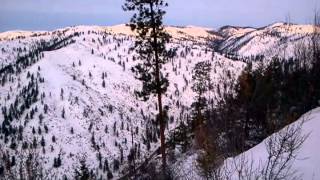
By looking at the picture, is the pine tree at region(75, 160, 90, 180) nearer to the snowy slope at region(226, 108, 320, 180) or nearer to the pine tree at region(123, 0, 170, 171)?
the pine tree at region(123, 0, 170, 171)

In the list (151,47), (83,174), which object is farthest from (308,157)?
(83,174)

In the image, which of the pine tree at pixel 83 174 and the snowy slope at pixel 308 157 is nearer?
the snowy slope at pixel 308 157

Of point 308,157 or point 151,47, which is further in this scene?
point 151,47

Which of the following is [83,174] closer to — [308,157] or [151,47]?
[151,47]

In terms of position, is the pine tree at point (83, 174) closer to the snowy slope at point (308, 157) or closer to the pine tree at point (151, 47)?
the pine tree at point (151, 47)

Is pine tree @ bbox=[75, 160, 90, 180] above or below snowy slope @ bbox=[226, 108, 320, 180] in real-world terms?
below

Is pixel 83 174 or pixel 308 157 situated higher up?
pixel 308 157

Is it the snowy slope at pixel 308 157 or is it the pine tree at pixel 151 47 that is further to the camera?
the pine tree at pixel 151 47

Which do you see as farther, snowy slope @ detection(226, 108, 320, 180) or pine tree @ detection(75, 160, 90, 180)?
pine tree @ detection(75, 160, 90, 180)

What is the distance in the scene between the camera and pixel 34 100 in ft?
601

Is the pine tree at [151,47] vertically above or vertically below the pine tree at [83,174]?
above

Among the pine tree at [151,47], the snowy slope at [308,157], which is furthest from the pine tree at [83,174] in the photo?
the snowy slope at [308,157]

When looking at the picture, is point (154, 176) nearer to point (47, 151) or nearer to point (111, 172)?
point (111, 172)

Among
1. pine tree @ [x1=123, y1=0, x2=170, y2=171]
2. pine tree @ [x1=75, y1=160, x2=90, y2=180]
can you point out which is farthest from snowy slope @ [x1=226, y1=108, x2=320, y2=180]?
pine tree @ [x1=75, y1=160, x2=90, y2=180]
